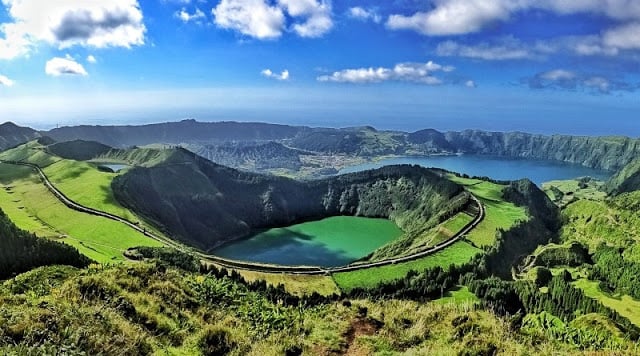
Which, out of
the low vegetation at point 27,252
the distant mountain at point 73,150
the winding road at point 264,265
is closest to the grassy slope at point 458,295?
the winding road at point 264,265

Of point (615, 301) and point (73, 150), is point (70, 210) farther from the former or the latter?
point (615, 301)

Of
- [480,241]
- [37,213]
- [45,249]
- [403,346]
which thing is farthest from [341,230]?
[403,346]

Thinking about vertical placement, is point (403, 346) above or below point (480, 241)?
above

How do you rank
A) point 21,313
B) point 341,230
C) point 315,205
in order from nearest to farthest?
point 21,313
point 341,230
point 315,205

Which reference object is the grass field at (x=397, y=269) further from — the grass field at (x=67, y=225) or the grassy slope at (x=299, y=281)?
the grass field at (x=67, y=225)

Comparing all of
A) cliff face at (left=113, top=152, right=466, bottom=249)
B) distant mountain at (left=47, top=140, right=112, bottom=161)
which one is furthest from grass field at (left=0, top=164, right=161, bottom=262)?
distant mountain at (left=47, top=140, right=112, bottom=161)

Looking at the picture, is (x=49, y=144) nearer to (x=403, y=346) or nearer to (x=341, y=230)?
(x=341, y=230)

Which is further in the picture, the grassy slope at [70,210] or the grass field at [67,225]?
the grassy slope at [70,210]
